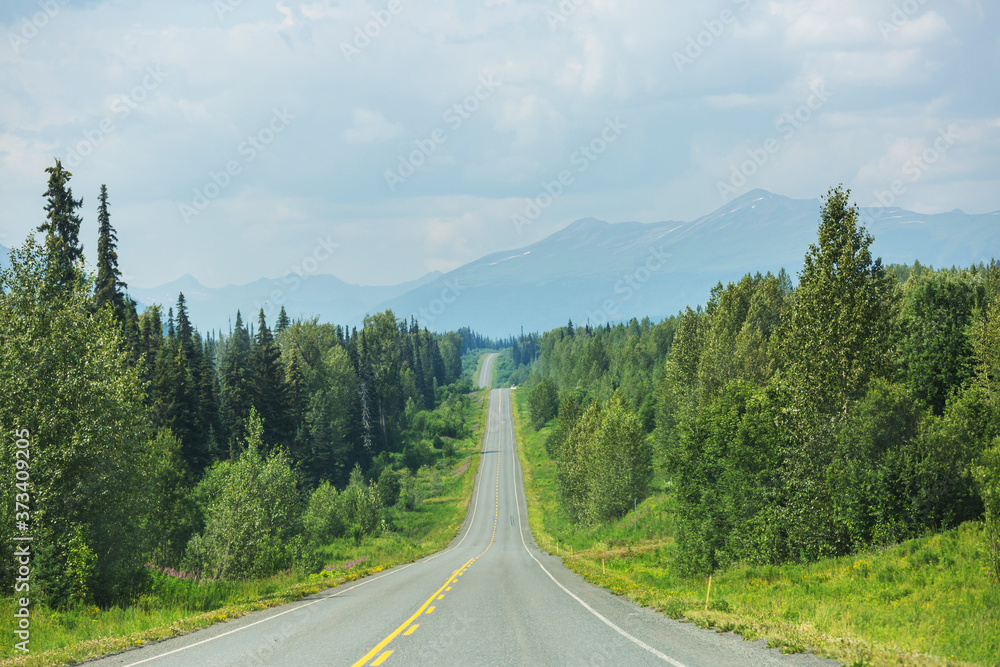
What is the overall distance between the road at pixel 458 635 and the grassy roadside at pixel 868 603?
33.6 inches

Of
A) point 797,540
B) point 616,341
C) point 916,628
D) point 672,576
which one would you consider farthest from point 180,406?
point 616,341

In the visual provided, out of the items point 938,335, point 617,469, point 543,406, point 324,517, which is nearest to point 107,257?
point 324,517

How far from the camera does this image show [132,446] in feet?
73.7

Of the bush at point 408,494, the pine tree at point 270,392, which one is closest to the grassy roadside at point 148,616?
the pine tree at point 270,392

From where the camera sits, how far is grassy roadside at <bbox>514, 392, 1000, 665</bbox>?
1155 cm

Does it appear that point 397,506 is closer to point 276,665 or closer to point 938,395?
point 938,395

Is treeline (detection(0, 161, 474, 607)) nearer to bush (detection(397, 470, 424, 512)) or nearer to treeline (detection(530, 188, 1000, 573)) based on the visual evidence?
bush (detection(397, 470, 424, 512))

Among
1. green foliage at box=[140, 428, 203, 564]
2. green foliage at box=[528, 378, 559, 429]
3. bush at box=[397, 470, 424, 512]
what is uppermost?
green foliage at box=[528, 378, 559, 429]

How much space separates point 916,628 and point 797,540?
41.4 feet

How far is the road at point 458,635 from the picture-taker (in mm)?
10961

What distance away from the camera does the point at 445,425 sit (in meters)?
136

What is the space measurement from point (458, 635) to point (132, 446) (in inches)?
621

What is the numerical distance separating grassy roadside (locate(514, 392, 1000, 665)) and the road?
0.85 m

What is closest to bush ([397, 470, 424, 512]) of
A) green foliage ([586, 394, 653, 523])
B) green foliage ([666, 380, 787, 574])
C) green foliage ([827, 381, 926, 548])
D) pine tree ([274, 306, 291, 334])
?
pine tree ([274, 306, 291, 334])
